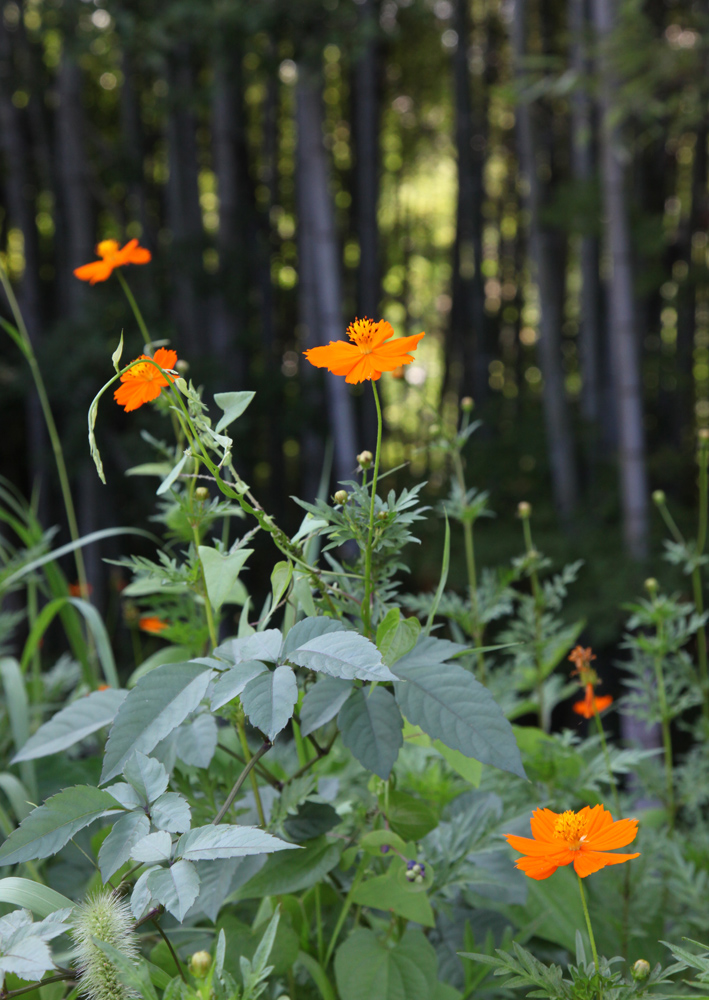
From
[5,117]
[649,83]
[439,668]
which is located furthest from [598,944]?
[5,117]

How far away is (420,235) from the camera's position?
7.46 m

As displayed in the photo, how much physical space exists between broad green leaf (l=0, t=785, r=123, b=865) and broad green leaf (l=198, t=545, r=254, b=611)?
0.12 meters

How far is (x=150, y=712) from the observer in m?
0.38

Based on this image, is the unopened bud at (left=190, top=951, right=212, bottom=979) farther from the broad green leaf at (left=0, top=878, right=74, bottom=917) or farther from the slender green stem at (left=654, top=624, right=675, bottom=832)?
the slender green stem at (left=654, top=624, right=675, bottom=832)

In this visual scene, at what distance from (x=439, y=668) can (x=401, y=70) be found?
6.67 m

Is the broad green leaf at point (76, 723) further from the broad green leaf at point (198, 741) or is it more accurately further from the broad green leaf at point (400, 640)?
the broad green leaf at point (400, 640)

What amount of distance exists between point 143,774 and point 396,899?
0.18 metres

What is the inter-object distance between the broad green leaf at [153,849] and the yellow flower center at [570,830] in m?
0.19

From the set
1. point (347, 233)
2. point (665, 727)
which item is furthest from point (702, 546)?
point (347, 233)

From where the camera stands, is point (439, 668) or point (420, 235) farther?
point (420, 235)

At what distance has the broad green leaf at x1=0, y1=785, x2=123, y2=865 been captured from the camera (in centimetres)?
35

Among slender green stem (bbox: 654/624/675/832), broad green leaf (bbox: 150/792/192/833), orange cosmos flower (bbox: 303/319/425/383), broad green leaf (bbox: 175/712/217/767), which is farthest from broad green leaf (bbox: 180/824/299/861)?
slender green stem (bbox: 654/624/675/832)

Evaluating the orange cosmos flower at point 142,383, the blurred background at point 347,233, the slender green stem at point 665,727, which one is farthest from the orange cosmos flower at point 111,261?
the blurred background at point 347,233

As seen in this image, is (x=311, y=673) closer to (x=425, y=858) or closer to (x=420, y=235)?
(x=425, y=858)
